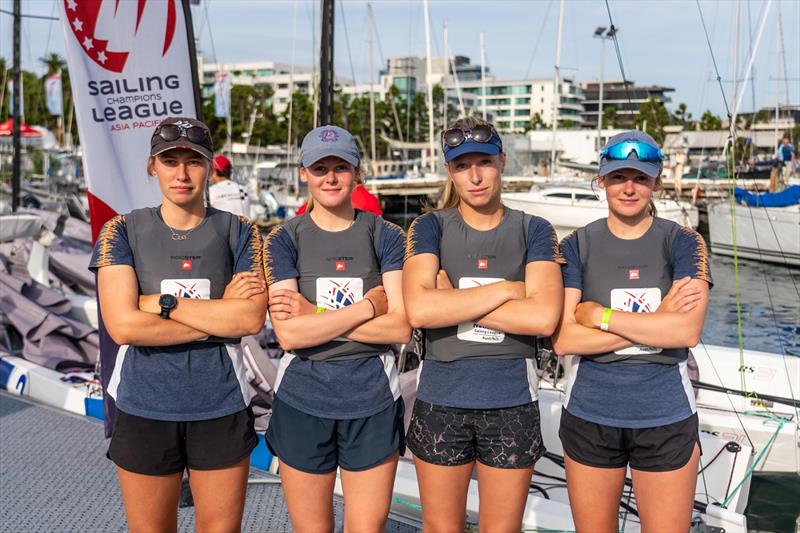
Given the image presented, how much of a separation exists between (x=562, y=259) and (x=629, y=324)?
0.35m

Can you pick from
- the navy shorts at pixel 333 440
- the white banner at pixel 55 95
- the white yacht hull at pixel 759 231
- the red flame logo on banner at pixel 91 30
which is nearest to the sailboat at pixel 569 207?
the white yacht hull at pixel 759 231

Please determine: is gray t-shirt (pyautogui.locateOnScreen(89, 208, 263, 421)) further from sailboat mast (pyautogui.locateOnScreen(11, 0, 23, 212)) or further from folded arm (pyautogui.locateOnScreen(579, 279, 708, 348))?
sailboat mast (pyautogui.locateOnScreen(11, 0, 23, 212))

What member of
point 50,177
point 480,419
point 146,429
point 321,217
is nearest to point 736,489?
point 480,419

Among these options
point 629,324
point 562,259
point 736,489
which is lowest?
point 736,489

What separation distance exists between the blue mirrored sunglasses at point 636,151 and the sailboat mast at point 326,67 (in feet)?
11.8

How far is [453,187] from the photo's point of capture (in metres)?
3.16

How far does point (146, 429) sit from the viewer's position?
2832 mm

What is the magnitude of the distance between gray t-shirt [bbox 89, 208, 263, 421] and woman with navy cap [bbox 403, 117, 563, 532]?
68cm

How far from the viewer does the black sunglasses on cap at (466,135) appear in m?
2.94

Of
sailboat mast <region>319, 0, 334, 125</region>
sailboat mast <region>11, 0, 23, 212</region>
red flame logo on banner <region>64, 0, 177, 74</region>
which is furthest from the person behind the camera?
sailboat mast <region>11, 0, 23, 212</region>

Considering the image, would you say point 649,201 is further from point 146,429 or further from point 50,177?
point 50,177

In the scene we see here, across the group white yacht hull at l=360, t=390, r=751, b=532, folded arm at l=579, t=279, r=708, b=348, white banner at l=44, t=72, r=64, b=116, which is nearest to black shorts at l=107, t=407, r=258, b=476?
folded arm at l=579, t=279, r=708, b=348

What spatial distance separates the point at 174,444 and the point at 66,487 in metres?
2.24

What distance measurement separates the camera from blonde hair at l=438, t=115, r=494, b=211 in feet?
9.86
